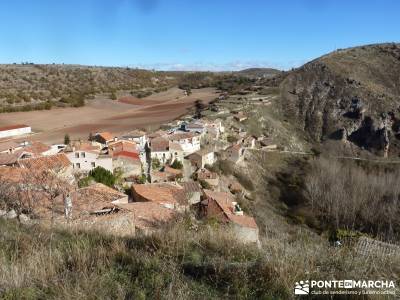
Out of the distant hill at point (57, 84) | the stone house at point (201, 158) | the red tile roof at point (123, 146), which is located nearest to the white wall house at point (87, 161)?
the red tile roof at point (123, 146)

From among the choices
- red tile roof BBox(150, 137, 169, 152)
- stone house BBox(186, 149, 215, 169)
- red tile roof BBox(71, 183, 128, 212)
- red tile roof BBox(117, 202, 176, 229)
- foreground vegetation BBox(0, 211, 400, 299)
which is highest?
foreground vegetation BBox(0, 211, 400, 299)

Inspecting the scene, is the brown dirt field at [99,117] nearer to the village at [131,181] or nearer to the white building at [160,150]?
the village at [131,181]

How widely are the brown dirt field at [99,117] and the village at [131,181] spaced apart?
19.0 ft

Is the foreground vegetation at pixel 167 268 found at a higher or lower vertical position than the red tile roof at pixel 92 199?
higher

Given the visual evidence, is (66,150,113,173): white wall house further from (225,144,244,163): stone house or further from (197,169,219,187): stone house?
(225,144,244,163): stone house

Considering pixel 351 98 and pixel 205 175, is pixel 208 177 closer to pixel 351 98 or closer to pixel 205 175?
pixel 205 175

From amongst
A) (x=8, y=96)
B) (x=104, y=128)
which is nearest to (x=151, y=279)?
(x=104, y=128)

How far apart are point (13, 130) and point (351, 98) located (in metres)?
49.9

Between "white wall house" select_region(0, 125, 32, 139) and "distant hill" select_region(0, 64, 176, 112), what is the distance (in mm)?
14534

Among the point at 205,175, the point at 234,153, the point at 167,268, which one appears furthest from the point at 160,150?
the point at 167,268

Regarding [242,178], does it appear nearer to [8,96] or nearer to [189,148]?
[189,148]

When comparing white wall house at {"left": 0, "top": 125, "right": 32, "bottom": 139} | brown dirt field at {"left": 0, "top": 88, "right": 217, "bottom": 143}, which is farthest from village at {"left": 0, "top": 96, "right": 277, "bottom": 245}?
brown dirt field at {"left": 0, "top": 88, "right": 217, "bottom": 143}

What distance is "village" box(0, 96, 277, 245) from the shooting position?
13109 millimetres

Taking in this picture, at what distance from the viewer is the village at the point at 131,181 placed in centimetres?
1311
